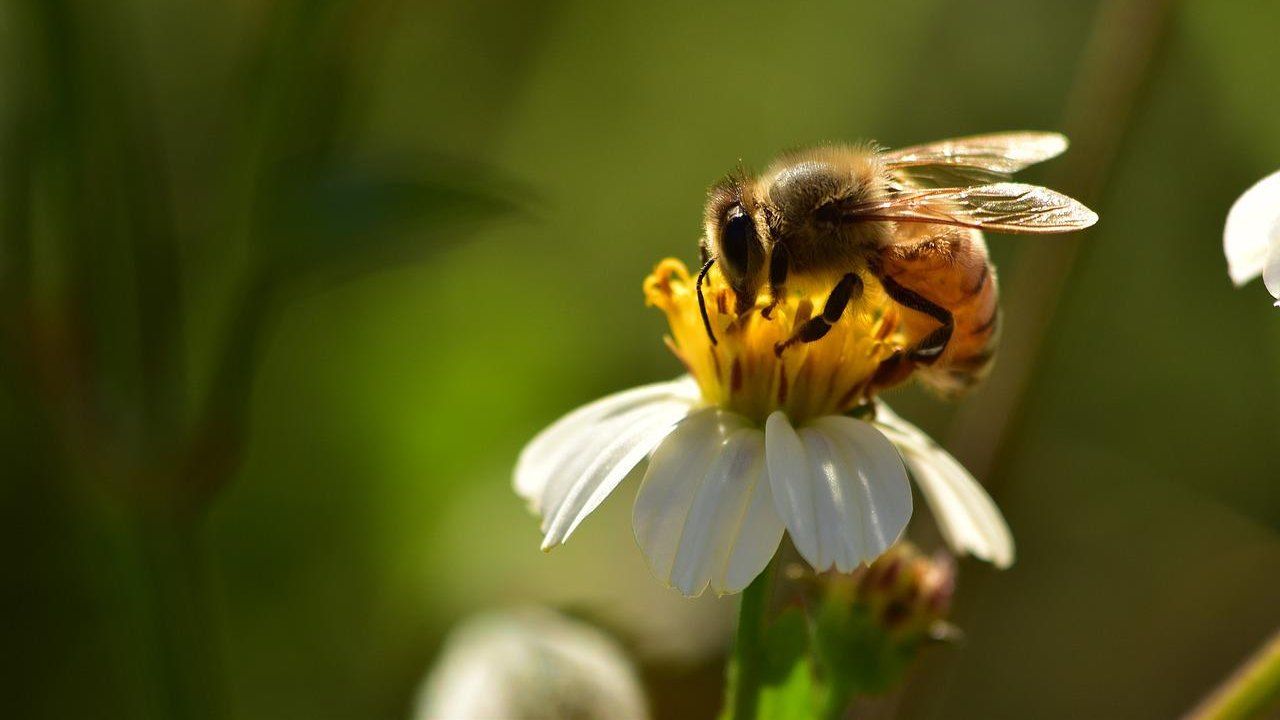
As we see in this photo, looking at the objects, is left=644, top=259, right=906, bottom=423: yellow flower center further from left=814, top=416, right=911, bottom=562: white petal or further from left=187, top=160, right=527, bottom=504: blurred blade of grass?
left=187, top=160, right=527, bottom=504: blurred blade of grass

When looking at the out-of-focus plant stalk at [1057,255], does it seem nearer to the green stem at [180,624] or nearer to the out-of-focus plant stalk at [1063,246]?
the out-of-focus plant stalk at [1063,246]

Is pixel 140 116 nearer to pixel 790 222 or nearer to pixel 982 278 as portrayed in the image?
pixel 790 222

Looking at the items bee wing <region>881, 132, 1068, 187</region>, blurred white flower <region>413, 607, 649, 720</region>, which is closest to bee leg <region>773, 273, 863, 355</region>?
bee wing <region>881, 132, 1068, 187</region>

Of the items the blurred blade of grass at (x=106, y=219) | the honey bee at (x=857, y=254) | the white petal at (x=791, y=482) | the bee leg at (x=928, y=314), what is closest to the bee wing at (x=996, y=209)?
the honey bee at (x=857, y=254)

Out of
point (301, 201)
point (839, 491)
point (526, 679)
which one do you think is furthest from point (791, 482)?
point (301, 201)

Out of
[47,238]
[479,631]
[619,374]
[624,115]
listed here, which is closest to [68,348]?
[47,238]
